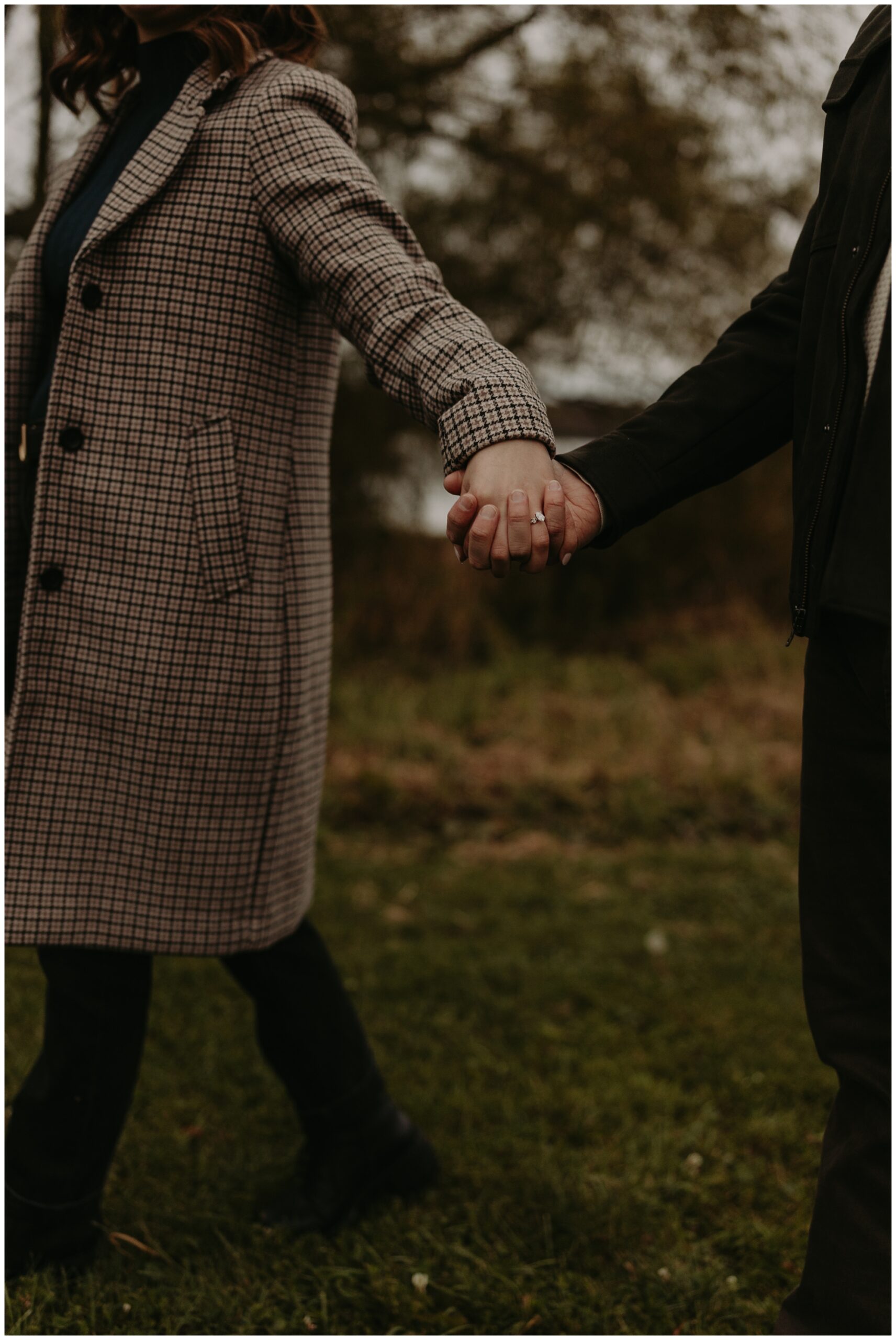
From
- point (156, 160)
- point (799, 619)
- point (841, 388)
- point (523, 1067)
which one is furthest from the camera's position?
point (523, 1067)

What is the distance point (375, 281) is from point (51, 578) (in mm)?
697

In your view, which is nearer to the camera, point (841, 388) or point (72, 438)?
point (841, 388)

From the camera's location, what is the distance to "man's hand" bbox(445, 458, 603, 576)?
57.8 inches

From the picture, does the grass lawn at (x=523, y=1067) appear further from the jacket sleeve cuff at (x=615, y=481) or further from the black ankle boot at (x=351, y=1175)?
the jacket sleeve cuff at (x=615, y=481)

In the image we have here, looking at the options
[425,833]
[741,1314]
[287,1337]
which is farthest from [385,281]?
[425,833]

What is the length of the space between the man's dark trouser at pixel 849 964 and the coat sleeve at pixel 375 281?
508mm

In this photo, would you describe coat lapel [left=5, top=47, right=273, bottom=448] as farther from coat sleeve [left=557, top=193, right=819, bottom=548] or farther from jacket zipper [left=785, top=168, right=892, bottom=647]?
jacket zipper [left=785, top=168, right=892, bottom=647]

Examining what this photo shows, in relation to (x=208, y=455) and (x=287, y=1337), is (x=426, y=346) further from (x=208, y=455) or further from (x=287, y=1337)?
(x=287, y=1337)

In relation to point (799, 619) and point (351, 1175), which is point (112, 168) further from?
point (351, 1175)

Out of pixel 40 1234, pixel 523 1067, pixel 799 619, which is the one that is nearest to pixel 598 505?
pixel 799 619

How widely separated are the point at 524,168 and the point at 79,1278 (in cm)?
534

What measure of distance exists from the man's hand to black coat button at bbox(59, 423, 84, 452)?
641 millimetres

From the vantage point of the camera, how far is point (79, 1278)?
2033 mm

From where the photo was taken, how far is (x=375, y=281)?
166cm
